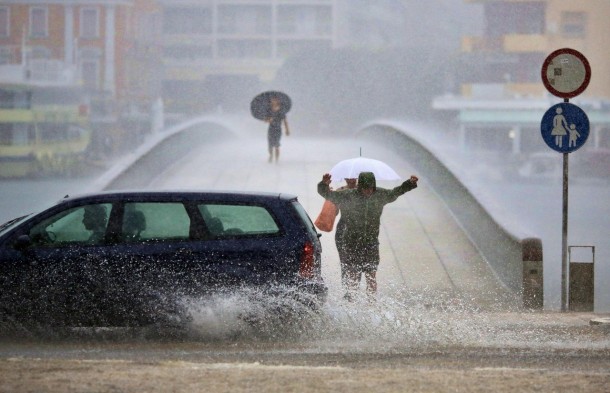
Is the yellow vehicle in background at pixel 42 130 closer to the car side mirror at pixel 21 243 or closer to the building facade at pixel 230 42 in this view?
the building facade at pixel 230 42

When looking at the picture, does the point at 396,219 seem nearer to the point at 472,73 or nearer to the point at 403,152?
the point at 403,152

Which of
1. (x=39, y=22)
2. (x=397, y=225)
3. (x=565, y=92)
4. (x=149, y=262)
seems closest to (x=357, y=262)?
(x=149, y=262)

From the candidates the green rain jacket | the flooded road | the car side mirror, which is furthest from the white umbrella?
the car side mirror

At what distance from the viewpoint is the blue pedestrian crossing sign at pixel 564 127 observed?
13961 mm

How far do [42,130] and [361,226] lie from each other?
117 meters

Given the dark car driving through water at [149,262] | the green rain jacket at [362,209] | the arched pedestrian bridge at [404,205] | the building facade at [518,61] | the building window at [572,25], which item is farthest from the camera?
the building facade at [518,61]

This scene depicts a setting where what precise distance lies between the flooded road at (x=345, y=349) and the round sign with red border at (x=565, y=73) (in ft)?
8.24

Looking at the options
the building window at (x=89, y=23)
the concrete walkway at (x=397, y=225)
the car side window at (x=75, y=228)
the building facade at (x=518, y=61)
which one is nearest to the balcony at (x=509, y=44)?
the building facade at (x=518, y=61)

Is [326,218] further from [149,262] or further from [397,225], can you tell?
[397,225]

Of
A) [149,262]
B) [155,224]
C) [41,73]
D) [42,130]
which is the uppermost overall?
[41,73]

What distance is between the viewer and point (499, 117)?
137875 millimetres

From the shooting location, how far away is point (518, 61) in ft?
426

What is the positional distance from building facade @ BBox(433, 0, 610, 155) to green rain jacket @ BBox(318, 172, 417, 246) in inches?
4492

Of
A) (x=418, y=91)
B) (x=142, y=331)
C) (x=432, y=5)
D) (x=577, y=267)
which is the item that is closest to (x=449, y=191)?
(x=577, y=267)
